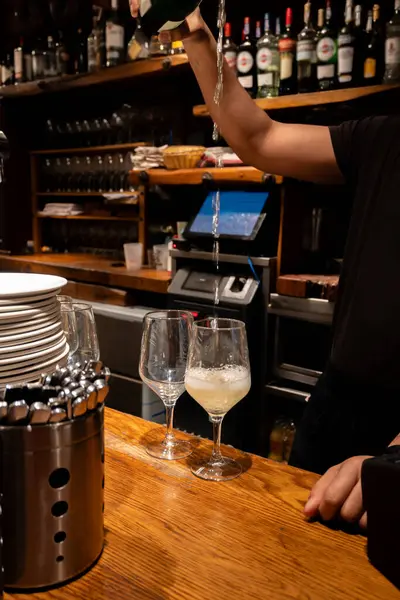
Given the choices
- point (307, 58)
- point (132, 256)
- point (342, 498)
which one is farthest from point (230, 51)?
point (342, 498)

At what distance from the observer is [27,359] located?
0.94m

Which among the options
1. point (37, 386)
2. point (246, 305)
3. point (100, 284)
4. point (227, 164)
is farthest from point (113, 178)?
point (37, 386)

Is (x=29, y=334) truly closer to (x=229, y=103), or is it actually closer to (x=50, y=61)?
(x=229, y=103)

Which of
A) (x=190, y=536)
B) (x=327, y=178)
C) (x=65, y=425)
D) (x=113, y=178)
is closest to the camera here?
(x=65, y=425)

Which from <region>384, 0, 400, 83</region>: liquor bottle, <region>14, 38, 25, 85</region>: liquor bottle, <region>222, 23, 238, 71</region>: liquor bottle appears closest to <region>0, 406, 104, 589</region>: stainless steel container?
<region>384, 0, 400, 83</region>: liquor bottle

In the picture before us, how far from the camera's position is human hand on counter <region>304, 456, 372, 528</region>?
841mm

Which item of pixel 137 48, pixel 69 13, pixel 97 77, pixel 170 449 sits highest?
pixel 69 13

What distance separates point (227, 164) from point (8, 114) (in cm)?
249

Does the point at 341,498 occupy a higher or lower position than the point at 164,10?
lower

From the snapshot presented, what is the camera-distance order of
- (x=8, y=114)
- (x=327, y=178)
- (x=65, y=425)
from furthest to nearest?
(x=8, y=114), (x=327, y=178), (x=65, y=425)

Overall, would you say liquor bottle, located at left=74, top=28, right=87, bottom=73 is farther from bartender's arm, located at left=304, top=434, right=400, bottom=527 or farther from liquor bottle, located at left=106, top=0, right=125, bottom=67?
bartender's arm, located at left=304, top=434, right=400, bottom=527

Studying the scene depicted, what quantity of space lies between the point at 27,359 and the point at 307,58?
2356mm

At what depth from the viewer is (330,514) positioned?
85cm

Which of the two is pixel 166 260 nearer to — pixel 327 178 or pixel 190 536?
pixel 327 178
